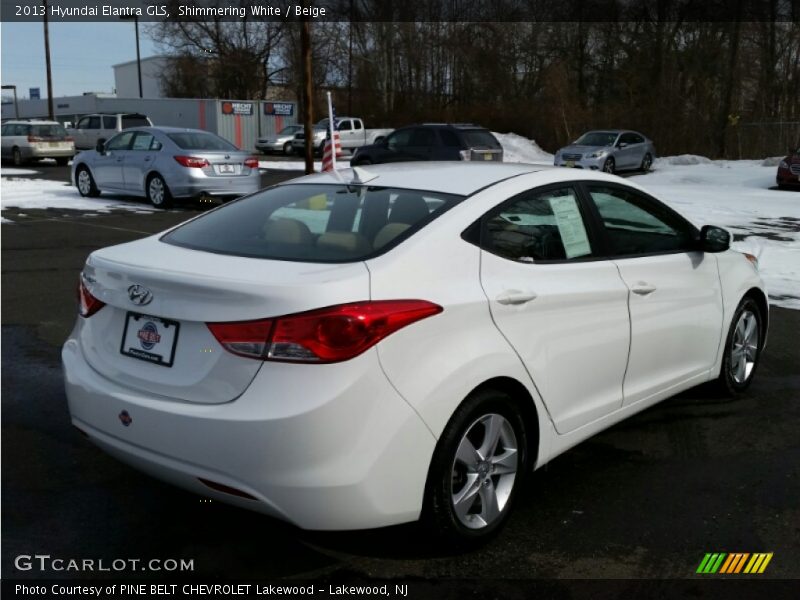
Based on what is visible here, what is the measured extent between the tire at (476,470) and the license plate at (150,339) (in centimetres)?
105

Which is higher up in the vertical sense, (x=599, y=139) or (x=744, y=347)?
(x=599, y=139)

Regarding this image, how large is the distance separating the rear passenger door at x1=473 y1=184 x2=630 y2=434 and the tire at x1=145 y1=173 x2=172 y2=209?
42.6 feet

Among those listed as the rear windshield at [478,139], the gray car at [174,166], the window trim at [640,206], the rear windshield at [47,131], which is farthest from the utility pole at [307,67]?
the window trim at [640,206]

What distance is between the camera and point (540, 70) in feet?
155

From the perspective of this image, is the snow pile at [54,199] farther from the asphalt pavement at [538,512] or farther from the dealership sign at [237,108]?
the dealership sign at [237,108]

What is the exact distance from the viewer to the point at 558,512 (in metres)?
3.68

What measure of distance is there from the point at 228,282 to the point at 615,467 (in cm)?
229

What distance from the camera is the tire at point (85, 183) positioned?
17.8 m

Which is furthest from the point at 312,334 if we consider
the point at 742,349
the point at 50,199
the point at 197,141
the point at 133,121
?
the point at 133,121

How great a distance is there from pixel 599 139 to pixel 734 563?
25822 millimetres

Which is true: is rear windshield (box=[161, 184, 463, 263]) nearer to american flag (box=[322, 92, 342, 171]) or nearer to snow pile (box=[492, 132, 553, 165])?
american flag (box=[322, 92, 342, 171])

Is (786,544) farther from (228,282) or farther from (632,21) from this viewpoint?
(632,21)

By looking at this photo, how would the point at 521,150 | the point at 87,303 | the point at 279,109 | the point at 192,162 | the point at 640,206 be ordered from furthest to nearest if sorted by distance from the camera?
the point at 279,109, the point at 521,150, the point at 192,162, the point at 640,206, the point at 87,303

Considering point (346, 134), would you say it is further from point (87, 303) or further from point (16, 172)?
point (87, 303)
